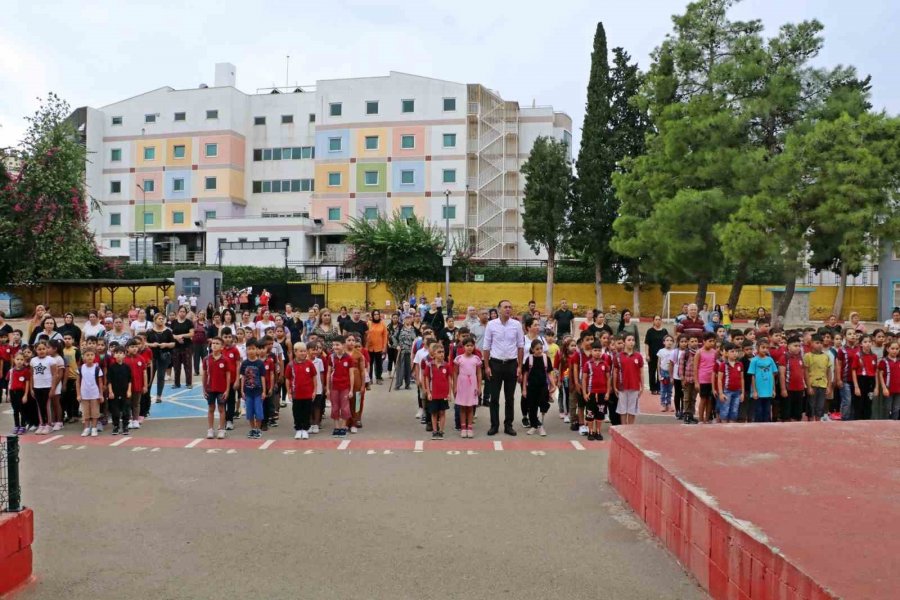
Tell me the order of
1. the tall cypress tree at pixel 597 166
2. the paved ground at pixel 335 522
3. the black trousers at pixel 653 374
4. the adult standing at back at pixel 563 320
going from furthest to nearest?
the tall cypress tree at pixel 597 166 < the adult standing at back at pixel 563 320 < the black trousers at pixel 653 374 < the paved ground at pixel 335 522

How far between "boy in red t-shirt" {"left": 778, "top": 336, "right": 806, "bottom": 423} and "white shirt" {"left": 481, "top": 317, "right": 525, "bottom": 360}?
13.4 ft

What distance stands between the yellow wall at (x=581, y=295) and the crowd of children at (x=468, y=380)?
104ft

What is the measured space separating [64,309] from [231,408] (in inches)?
1357

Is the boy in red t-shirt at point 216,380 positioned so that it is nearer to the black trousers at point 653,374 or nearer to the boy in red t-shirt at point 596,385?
the boy in red t-shirt at point 596,385

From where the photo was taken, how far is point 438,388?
1192 cm

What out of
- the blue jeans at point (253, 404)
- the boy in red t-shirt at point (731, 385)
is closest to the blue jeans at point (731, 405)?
the boy in red t-shirt at point (731, 385)

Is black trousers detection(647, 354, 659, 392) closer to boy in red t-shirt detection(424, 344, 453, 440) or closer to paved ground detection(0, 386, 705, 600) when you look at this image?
paved ground detection(0, 386, 705, 600)

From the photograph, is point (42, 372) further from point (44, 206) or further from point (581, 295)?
point (581, 295)

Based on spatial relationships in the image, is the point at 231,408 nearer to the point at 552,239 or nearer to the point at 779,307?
the point at 779,307

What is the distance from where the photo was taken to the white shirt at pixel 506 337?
1205 cm

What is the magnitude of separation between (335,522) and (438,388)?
460 cm

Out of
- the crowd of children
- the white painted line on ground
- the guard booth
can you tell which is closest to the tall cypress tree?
the guard booth

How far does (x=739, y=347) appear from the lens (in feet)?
40.3

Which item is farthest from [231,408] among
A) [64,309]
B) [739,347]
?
[64,309]
